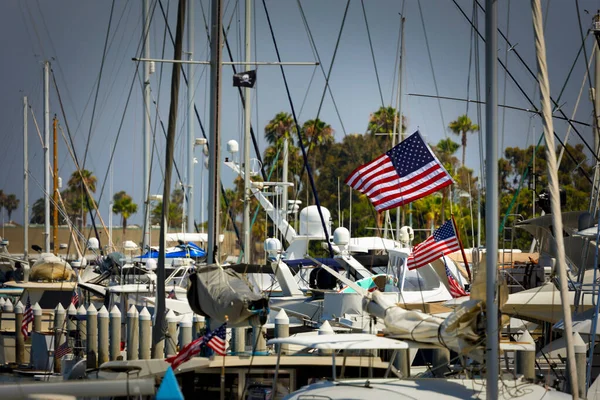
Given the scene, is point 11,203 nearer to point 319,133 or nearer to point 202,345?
point 319,133

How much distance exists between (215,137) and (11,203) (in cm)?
12544

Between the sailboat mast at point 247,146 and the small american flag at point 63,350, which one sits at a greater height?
the sailboat mast at point 247,146

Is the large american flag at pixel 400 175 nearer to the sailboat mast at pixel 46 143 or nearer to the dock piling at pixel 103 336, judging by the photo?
the dock piling at pixel 103 336

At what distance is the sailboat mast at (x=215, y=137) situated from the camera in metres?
16.5

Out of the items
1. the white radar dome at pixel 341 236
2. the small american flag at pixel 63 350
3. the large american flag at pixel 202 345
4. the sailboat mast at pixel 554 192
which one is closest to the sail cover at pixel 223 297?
the large american flag at pixel 202 345

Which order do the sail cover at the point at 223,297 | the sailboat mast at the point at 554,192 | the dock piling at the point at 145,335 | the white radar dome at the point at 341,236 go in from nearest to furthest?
1. the sailboat mast at the point at 554,192
2. the sail cover at the point at 223,297
3. the dock piling at the point at 145,335
4. the white radar dome at the point at 341,236

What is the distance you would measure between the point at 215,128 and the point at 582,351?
7.26m

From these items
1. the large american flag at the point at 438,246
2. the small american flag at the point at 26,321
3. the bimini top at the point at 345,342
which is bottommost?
the small american flag at the point at 26,321

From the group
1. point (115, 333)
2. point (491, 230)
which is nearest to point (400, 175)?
point (491, 230)

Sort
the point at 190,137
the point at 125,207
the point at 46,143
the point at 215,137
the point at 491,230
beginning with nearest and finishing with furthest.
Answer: the point at 491,230 → the point at 215,137 → the point at 190,137 → the point at 46,143 → the point at 125,207

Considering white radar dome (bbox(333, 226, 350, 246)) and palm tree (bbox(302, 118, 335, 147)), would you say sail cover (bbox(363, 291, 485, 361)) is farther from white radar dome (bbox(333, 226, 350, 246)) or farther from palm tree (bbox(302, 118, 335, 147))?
palm tree (bbox(302, 118, 335, 147))

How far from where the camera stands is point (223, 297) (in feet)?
50.2

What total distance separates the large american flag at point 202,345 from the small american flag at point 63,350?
8.24 m

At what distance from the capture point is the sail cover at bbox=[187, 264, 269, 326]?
49.9 feet
